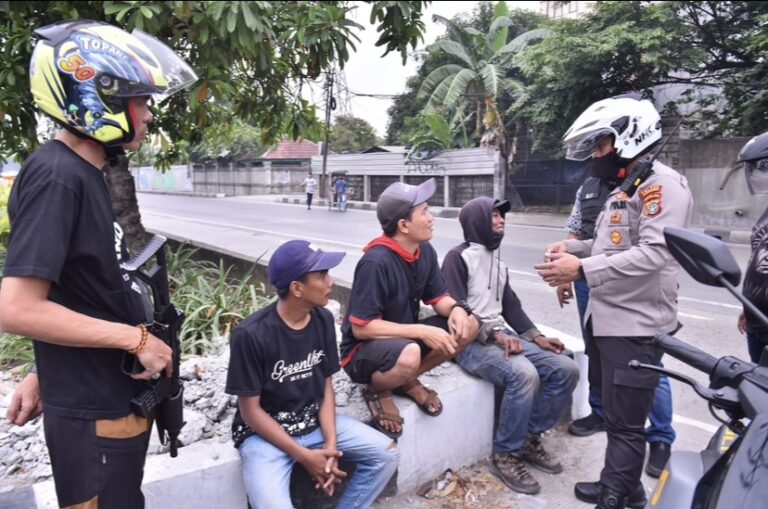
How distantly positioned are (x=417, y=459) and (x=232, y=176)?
35222mm

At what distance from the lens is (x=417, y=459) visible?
9.25ft

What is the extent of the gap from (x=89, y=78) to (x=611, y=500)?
2573mm

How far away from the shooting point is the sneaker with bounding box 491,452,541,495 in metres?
2.86

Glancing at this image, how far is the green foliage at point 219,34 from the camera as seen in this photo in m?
2.73

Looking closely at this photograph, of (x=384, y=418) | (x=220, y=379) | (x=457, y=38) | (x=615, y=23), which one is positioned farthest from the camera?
(x=457, y=38)

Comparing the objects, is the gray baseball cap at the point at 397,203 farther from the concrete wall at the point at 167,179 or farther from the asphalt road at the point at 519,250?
the concrete wall at the point at 167,179

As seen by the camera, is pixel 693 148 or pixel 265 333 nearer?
pixel 265 333

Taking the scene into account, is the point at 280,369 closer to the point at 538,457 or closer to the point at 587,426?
the point at 538,457

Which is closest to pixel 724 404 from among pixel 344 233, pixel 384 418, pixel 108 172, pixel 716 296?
pixel 384 418

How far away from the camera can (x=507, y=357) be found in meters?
3.03

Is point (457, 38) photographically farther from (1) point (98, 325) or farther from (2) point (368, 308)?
(1) point (98, 325)

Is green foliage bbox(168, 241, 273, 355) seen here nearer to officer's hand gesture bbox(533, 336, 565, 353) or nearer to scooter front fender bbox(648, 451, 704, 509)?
officer's hand gesture bbox(533, 336, 565, 353)

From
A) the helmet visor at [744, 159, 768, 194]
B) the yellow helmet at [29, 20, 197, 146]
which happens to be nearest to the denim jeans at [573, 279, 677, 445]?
the helmet visor at [744, 159, 768, 194]

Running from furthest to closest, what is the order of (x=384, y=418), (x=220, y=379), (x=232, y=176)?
(x=232, y=176) < (x=220, y=379) < (x=384, y=418)
